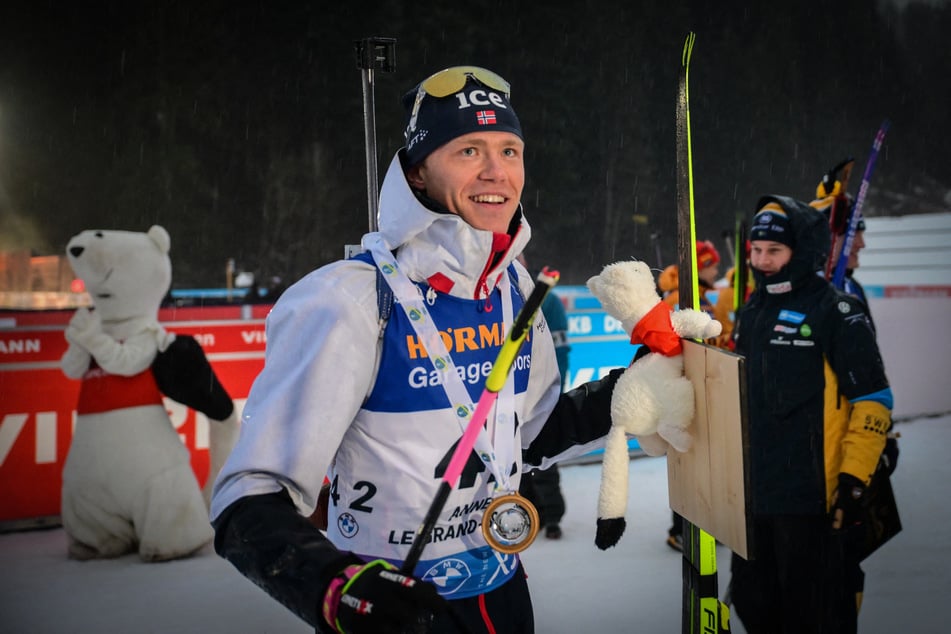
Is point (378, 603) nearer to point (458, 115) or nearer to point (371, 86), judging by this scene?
point (458, 115)

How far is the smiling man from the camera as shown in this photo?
57.1 inches

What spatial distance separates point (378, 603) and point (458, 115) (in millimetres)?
1028

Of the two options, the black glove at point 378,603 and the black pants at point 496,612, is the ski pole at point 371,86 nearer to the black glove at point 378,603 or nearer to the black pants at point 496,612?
the black pants at point 496,612

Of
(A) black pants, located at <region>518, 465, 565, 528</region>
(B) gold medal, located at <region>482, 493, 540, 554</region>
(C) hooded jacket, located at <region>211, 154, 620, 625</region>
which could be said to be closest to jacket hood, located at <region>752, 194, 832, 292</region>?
(C) hooded jacket, located at <region>211, 154, 620, 625</region>

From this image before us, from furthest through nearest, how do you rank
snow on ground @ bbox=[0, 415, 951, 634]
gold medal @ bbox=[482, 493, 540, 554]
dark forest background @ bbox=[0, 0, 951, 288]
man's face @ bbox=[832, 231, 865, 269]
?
dark forest background @ bbox=[0, 0, 951, 288], man's face @ bbox=[832, 231, 865, 269], snow on ground @ bbox=[0, 415, 951, 634], gold medal @ bbox=[482, 493, 540, 554]

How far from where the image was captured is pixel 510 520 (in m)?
1.60

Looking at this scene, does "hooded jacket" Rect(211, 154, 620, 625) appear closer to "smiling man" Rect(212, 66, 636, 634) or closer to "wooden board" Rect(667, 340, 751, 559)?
"smiling man" Rect(212, 66, 636, 634)

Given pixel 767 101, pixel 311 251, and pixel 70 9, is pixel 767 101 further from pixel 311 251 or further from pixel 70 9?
pixel 70 9

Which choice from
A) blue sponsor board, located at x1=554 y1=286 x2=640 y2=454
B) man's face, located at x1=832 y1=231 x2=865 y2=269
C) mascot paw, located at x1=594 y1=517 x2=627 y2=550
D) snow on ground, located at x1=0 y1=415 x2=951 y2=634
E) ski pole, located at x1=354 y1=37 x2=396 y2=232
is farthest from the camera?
blue sponsor board, located at x1=554 y1=286 x2=640 y2=454

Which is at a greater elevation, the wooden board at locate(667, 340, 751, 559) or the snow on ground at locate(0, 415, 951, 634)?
the wooden board at locate(667, 340, 751, 559)

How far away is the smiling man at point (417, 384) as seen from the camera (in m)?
1.45

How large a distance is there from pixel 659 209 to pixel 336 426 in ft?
75.4

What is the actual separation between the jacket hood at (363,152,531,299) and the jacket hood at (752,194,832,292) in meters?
1.98

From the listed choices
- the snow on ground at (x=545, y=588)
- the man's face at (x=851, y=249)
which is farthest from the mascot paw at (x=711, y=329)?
the man's face at (x=851, y=249)
